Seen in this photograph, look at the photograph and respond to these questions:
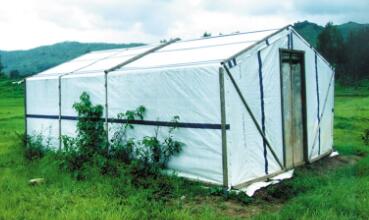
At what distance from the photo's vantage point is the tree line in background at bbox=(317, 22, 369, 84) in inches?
2549

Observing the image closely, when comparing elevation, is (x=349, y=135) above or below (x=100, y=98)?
below

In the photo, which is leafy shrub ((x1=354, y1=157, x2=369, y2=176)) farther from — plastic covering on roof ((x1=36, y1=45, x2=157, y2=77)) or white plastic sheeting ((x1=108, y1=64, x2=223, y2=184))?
plastic covering on roof ((x1=36, y1=45, x2=157, y2=77))

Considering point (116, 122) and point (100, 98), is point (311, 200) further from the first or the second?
point (100, 98)

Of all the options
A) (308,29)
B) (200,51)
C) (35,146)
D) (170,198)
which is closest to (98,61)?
(35,146)

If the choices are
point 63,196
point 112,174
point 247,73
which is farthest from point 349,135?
point 63,196

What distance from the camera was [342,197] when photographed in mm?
7004

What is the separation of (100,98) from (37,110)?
3.50 m

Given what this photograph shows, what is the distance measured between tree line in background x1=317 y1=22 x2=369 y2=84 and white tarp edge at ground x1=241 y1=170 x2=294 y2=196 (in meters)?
54.8

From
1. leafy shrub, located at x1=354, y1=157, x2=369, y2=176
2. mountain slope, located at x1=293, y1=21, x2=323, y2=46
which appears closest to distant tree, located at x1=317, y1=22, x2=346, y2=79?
mountain slope, located at x1=293, y1=21, x2=323, y2=46

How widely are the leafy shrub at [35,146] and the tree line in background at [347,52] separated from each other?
5396 cm

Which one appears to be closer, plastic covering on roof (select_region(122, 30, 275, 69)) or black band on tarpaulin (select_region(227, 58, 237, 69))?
black band on tarpaulin (select_region(227, 58, 237, 69))

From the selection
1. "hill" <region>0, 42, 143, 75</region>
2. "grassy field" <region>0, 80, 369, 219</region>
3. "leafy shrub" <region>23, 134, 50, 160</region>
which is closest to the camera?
"grassy field" <region>0, 80, 369, 219</region>

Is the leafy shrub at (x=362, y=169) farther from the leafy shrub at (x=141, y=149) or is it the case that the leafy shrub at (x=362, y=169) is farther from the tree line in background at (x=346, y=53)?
the tree line in background at (x=346, y=53)

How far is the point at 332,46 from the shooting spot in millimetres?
70688
